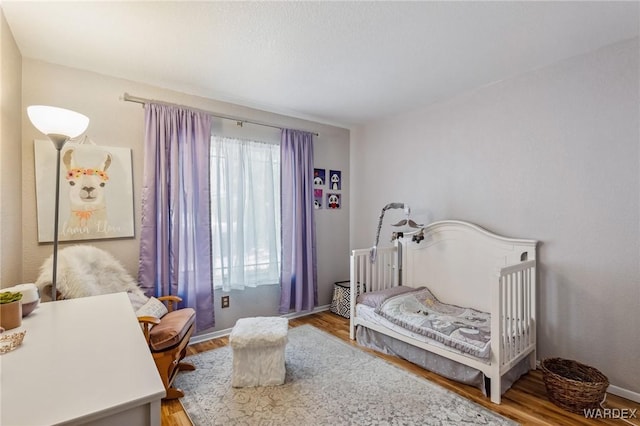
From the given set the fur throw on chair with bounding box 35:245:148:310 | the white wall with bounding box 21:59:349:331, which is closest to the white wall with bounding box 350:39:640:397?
the white wall with bounding box 21:59:349:331

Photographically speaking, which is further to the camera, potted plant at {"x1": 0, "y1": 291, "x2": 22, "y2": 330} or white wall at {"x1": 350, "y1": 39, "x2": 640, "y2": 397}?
white wall at {"x1": 350, "y1": 39, "x2": 640, "y2": 397}

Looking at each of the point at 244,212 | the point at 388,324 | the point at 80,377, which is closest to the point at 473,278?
the point at 388,324

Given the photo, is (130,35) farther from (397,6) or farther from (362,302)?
(362,302)

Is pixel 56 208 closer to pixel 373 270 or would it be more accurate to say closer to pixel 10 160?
pixel 10 160

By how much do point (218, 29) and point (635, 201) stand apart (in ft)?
9.82

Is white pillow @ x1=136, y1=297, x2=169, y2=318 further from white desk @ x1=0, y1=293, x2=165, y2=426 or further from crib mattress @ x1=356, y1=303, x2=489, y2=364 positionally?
crib mattress @ x1=356, y1=303, x2=489, y2=364

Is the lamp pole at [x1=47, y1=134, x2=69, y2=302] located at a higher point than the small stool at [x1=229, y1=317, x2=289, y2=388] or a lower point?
higher

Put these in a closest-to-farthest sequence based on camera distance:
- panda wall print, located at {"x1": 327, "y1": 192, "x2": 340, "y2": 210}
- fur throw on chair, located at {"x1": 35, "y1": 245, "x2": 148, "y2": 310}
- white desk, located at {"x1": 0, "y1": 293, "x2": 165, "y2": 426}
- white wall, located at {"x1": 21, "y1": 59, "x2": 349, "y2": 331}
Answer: white desk, located at {"x1": 0, "y1": 293, "x2": 165, "y2": 426} → fur throw on chair, located at {"x1": 35, "y1": 245, "x2": 148, "y2": 310} → white wall, located at {"x1": 21, "y1": 59, "x2": 349, "y2": 331} → panda wall print, located at {"x1": 327, "y1": 192, "x2": 340, "y2": 210}

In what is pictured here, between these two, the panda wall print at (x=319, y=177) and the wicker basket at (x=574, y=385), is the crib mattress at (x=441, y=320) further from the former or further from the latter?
the panda wall print at (x=319, y=177)

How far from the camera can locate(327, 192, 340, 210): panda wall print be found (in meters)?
3.99

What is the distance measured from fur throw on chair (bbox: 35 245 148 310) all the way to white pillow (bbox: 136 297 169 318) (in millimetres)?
45

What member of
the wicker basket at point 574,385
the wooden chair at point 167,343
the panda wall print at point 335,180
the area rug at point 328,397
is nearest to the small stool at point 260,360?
the area rug at point 328,397

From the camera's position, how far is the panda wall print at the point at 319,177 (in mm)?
3848

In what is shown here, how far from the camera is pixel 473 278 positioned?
9.23 ft
